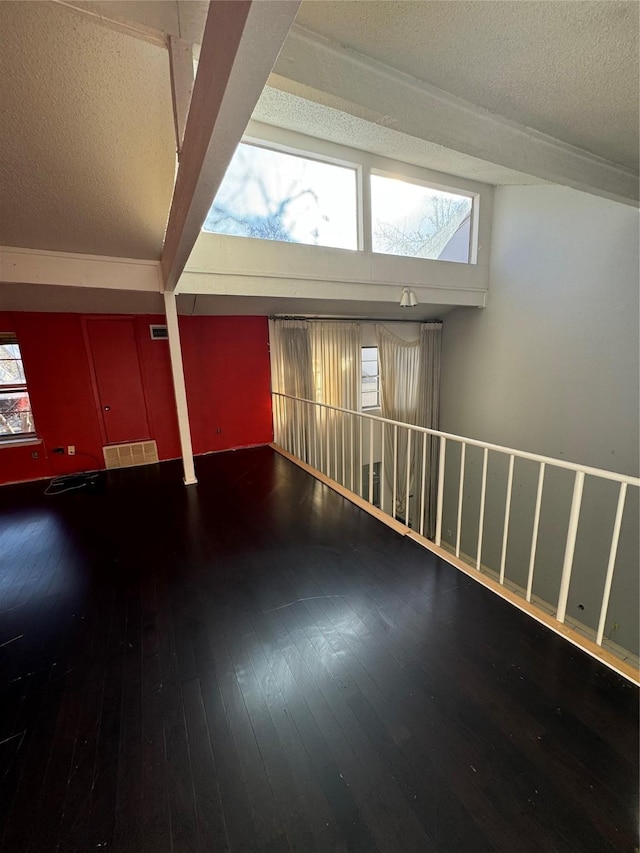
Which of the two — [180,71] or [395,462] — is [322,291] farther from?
[180,71]

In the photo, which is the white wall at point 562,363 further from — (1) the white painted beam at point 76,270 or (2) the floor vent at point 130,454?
(2) the floor vent at point 130,454

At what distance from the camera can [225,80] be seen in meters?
0.69

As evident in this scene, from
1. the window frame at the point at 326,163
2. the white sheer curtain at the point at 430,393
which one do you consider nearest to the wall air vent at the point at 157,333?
the window frame at the point at 326,163

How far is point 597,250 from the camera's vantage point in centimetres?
341

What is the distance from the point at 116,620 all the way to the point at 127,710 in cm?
54

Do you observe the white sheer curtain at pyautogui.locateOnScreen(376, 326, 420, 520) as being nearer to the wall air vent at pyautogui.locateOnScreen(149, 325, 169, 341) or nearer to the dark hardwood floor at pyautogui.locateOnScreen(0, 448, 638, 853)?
the wall air vent at pyautogui.locateOnScreen(149, 325, 169, 341)

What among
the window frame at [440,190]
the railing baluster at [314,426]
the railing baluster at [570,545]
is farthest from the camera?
the railing baluster at [314,426]

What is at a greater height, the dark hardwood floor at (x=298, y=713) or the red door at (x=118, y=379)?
the red door at (x=118, y=379)

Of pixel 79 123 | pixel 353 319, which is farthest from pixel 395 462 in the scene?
pixel 353 319

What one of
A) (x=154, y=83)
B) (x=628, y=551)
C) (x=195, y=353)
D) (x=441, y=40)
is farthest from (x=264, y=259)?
(x=628, y=551)

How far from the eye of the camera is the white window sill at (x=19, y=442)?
3.59 metres

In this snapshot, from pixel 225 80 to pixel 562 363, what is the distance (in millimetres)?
4395

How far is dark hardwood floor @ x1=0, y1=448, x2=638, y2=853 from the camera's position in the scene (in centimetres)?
91

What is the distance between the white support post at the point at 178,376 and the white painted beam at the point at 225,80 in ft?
6.73
